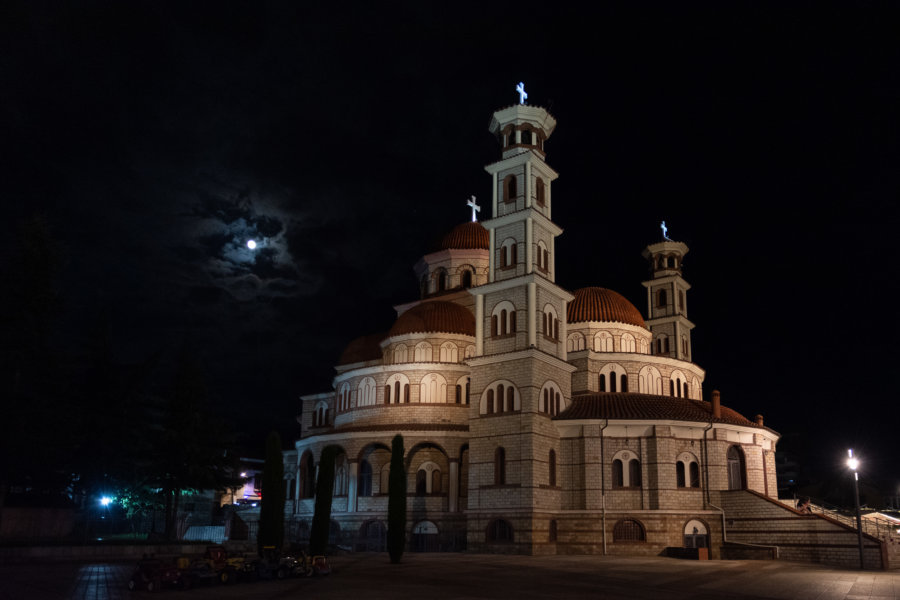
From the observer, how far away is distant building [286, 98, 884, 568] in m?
37.8

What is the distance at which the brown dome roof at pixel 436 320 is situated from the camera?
46.4 meters

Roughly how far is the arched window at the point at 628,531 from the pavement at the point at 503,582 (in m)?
5.90

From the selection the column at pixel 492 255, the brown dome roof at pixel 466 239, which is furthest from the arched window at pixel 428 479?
the brown dome roof at pixel 466 239

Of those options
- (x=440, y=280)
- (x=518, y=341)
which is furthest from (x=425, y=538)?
(x=440, y=280)

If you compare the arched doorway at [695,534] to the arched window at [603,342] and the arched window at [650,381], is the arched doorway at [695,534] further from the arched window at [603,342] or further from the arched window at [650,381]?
the arched window at [603,342]

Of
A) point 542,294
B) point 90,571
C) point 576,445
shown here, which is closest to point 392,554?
point 90,571

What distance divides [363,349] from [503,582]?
31348 mm

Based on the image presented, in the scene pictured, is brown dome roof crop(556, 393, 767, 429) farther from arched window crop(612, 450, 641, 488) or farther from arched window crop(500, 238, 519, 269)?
arched window crop(500, 238, 519, 269)

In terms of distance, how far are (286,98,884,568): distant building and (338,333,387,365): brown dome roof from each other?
4.67 feet

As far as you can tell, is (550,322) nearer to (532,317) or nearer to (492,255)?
(532,317)

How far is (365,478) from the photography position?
145 feet

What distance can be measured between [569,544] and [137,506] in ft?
81.0

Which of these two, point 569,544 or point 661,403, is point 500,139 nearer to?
point 661,403

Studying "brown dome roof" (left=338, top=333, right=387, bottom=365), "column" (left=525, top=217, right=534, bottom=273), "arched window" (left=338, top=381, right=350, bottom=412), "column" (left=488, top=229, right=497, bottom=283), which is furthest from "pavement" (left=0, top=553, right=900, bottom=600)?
"brown dome roof" (left=338, top=333, right=387, bottom=365)
